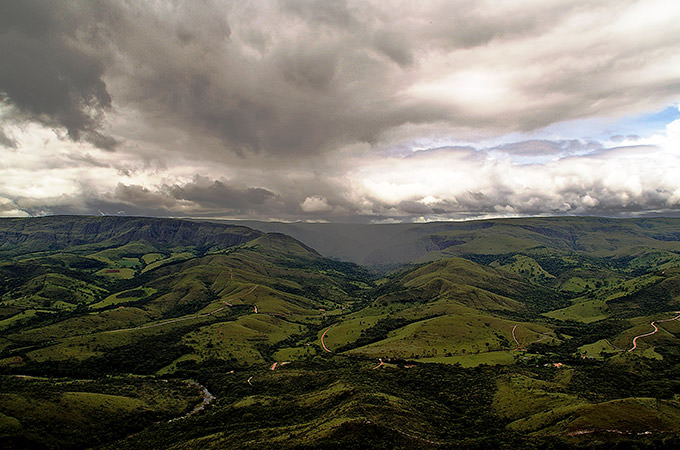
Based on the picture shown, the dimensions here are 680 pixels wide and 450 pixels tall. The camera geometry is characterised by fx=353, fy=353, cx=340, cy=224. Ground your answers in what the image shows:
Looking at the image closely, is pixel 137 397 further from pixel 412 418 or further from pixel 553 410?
pixel 553 410

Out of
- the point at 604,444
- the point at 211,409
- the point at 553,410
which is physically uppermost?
the point at 604,444

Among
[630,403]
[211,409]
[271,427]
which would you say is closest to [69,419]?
[211,409]

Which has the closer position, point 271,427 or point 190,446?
point 190,446

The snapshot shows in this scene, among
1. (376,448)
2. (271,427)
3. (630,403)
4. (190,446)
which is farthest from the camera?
(271,427)

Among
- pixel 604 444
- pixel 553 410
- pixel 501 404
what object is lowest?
pixel 501 404

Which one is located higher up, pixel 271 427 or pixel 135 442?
pixel 271 427

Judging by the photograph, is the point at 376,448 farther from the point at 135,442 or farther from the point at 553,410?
the point at 135,442

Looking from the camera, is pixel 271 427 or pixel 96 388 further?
pixel 96 388

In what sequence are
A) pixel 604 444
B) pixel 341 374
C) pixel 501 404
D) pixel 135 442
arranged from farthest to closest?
pixel 341 374, pixel 501 404, pixel 135 442, pixel 604 444

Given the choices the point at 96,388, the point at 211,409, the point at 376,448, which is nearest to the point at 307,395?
the point at 211,409
